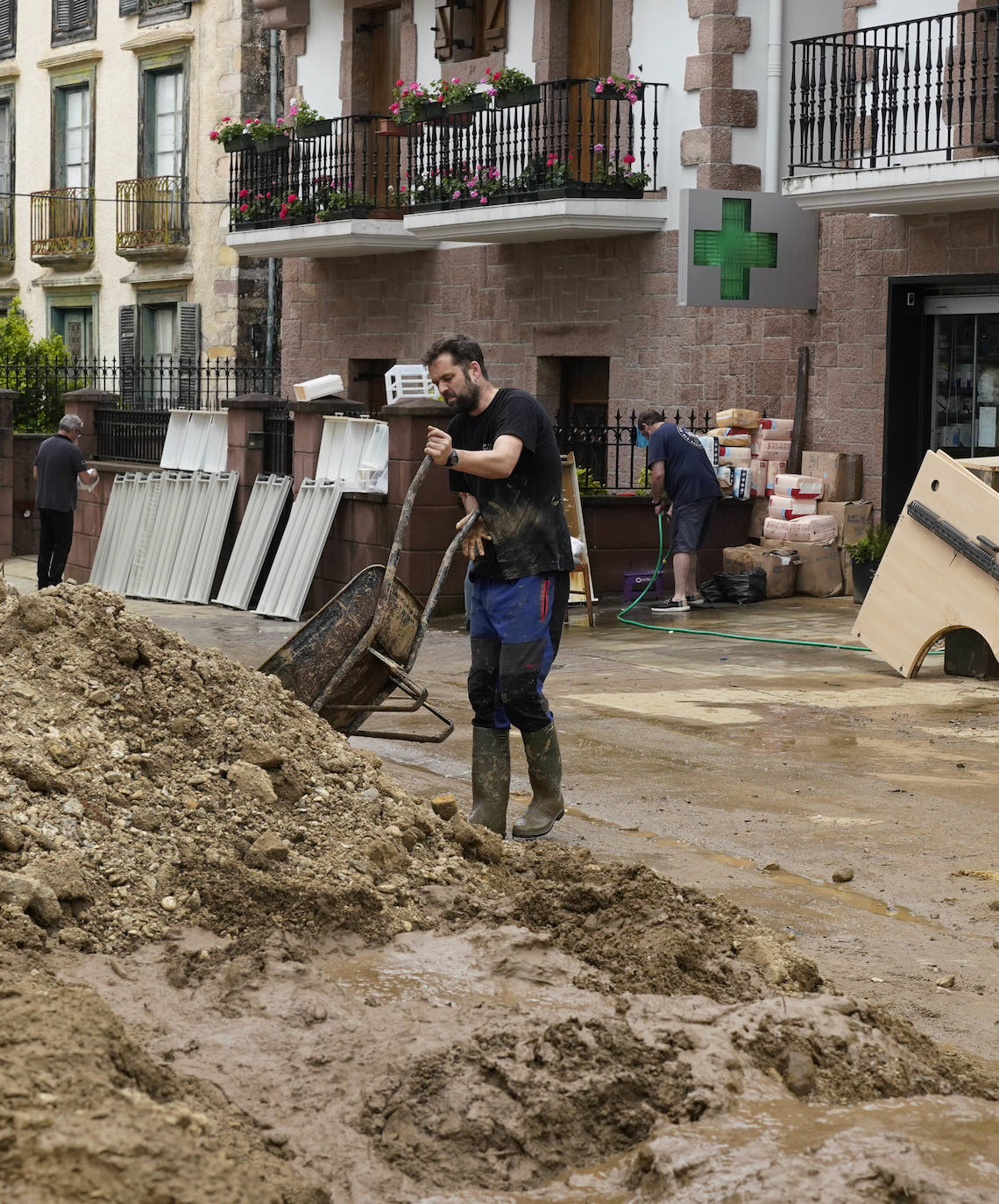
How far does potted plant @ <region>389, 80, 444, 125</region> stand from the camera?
1939 cm

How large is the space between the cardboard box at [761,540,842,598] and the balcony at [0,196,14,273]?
1900 centimetres

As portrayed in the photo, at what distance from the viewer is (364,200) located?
20875 millimetres

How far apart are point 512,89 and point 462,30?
2391mm

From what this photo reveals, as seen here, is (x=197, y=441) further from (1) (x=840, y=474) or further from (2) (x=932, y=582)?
(2) (x=932, y=582)

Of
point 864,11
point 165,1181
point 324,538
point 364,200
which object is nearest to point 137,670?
point 165,1181

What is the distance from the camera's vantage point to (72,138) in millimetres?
28812

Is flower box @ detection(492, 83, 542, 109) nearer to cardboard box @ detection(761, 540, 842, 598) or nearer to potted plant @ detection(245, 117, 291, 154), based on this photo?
potted plant @ detection(245, 117, 291, 154)

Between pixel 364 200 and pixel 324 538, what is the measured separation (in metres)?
7.86

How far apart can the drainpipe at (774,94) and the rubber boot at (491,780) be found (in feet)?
37.6

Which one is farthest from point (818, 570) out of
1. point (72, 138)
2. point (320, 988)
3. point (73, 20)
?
point (73, 20)

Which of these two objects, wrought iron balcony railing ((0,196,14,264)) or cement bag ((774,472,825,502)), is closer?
cement bag ((774,472,825,502))

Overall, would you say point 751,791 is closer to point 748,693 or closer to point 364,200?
point 748,693

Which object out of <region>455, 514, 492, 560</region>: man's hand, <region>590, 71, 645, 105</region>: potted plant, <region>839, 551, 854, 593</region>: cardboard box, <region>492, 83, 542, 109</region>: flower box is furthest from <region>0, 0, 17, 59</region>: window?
<region>455, 514, 492, 560</region>: man's hand

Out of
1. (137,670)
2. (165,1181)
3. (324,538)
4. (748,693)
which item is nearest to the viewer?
(165,1181)
